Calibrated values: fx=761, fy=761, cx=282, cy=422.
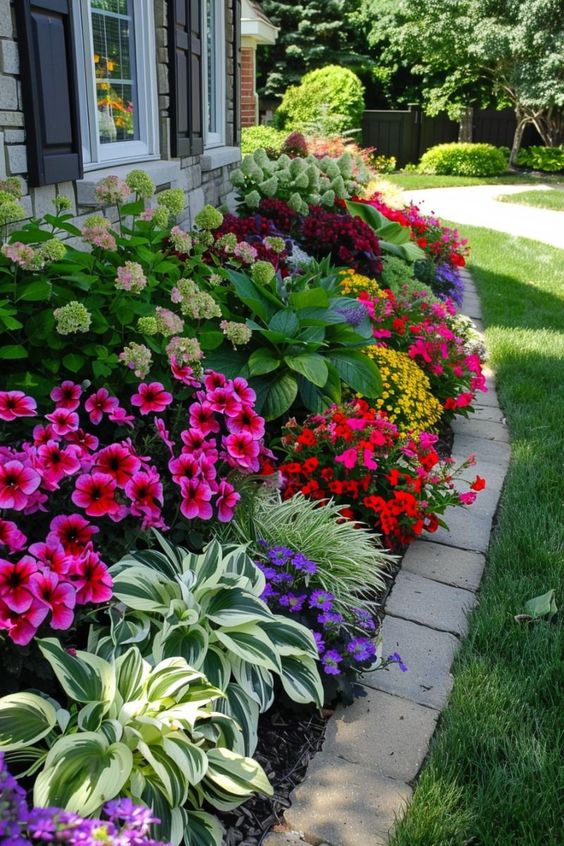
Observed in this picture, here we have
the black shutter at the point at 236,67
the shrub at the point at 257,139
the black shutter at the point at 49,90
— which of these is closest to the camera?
the black shutter at the point at 49,90

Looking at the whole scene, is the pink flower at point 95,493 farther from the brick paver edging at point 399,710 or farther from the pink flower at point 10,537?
the brick paver edging at point 399,710

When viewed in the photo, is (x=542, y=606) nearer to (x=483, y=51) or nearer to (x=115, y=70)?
(x=115, y=70)

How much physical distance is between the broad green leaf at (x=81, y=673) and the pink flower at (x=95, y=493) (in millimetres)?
315

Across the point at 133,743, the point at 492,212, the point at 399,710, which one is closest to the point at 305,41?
the point at 492,212

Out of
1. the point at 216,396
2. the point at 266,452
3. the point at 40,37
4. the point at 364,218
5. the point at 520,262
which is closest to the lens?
the point at 216,396

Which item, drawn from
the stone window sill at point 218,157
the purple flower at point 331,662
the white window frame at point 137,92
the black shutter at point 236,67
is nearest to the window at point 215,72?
the stone window sill at point 218,157

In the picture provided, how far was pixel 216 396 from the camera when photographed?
220cm

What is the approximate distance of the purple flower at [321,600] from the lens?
206cm

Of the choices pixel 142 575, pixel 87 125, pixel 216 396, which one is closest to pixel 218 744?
pixel 142 575

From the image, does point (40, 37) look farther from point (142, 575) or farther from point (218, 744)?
point (218, 744)

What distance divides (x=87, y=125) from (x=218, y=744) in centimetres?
303

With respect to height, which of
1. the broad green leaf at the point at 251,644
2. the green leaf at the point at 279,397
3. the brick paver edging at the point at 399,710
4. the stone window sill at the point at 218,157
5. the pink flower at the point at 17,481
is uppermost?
the stone window sill at the point at 218,157

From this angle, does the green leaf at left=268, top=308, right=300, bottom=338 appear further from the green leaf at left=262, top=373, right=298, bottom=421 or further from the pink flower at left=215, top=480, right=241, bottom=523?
the pink flower at left=215, top=480, right=241, bottom=523

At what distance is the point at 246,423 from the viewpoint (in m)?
2.25
